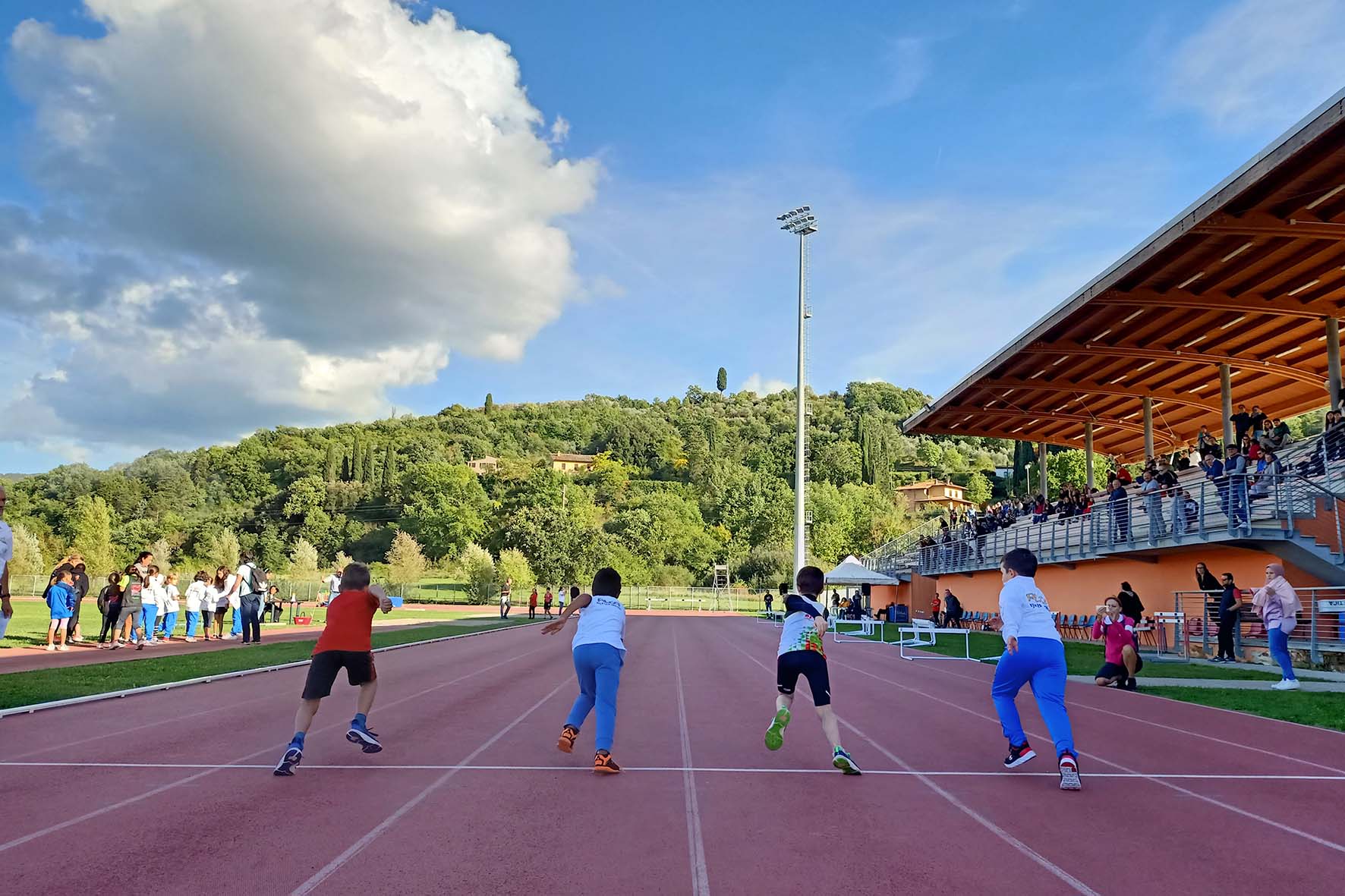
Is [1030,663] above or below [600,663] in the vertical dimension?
above

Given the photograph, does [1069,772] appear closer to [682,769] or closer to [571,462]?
[682,769]

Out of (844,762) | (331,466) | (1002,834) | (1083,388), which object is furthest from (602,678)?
(331,466)

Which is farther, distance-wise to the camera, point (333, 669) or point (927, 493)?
point (927, 493)

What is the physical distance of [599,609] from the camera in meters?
7.68

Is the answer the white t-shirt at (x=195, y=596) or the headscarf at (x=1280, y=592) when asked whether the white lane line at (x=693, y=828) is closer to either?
the headscarf at (x=1280, y=592)

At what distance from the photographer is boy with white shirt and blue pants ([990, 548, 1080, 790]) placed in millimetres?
6941

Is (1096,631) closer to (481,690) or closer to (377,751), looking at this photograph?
(481,690)

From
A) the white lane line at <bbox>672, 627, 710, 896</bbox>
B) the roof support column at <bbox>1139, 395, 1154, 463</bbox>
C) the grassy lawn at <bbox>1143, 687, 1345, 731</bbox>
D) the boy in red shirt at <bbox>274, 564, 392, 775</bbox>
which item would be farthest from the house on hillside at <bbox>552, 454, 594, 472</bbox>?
the boy in red shirt at <bbox>274, 564, 392, 775</bbox>

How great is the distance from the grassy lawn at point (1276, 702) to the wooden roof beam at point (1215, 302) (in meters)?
12.7

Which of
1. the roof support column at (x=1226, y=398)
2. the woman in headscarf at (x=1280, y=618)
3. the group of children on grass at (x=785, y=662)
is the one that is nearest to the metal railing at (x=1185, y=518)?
the roof support column at (x=1226, y=398)

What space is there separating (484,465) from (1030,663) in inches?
5253

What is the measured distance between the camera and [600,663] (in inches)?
290

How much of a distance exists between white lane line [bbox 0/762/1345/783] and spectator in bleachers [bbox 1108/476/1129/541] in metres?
19.1

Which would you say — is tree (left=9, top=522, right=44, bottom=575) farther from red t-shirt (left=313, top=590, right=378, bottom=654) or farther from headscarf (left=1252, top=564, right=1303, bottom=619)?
headscarf (left=1252, top=564, right=1303, bottom=619)
